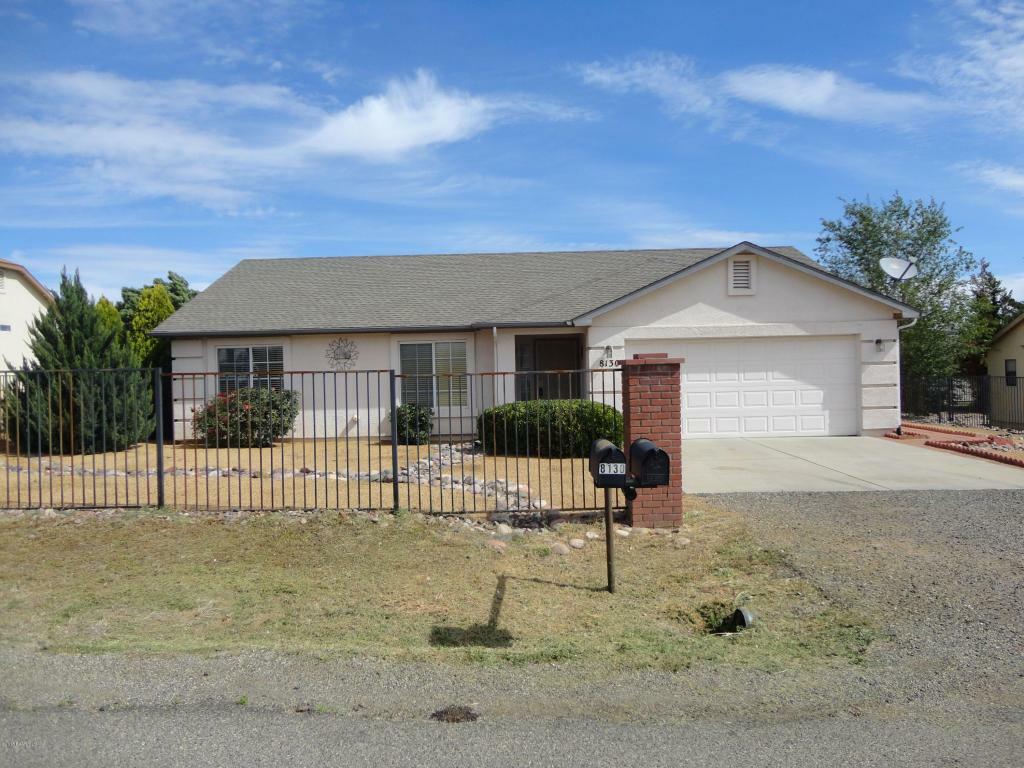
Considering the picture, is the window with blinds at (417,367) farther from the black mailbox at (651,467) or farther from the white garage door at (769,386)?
the black mailbox at (651,467)

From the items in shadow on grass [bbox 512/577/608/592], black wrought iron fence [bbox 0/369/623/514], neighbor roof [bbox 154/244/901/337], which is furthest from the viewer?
neighbor roof [bbox 154/244/901/337]

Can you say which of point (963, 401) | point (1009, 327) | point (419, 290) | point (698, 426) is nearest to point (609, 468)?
point (698, 426)

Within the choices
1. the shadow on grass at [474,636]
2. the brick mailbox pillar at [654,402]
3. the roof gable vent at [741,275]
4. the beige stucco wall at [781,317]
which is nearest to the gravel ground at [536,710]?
the shadow on grass at [474,636]

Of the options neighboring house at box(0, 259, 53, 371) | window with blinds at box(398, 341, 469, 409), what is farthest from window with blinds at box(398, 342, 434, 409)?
neighboring house at box(0, 259, 53, 371)

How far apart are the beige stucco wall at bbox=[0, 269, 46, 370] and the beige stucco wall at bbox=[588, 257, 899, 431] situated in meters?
16.8

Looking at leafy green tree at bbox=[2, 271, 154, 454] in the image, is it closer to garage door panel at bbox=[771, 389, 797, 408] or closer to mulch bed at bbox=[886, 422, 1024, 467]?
garage door panel at bbox=[771, 389, 797, 408]

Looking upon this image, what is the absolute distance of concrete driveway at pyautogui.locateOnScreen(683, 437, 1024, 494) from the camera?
11.2 metres

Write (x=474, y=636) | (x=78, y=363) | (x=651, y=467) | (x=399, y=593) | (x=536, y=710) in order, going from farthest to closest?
(x=78, y=363), (x=399, y=593), (x=651, y=467), (x=474, y=636), (x=536, y=710)

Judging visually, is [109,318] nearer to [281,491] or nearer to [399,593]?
[281,491]

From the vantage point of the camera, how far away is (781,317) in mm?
17344

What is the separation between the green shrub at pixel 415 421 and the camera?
1659 cm

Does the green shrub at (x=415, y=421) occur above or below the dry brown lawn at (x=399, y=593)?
above

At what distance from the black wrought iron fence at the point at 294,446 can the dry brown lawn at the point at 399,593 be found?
2.91 feet

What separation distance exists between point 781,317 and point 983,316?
1826 cm
